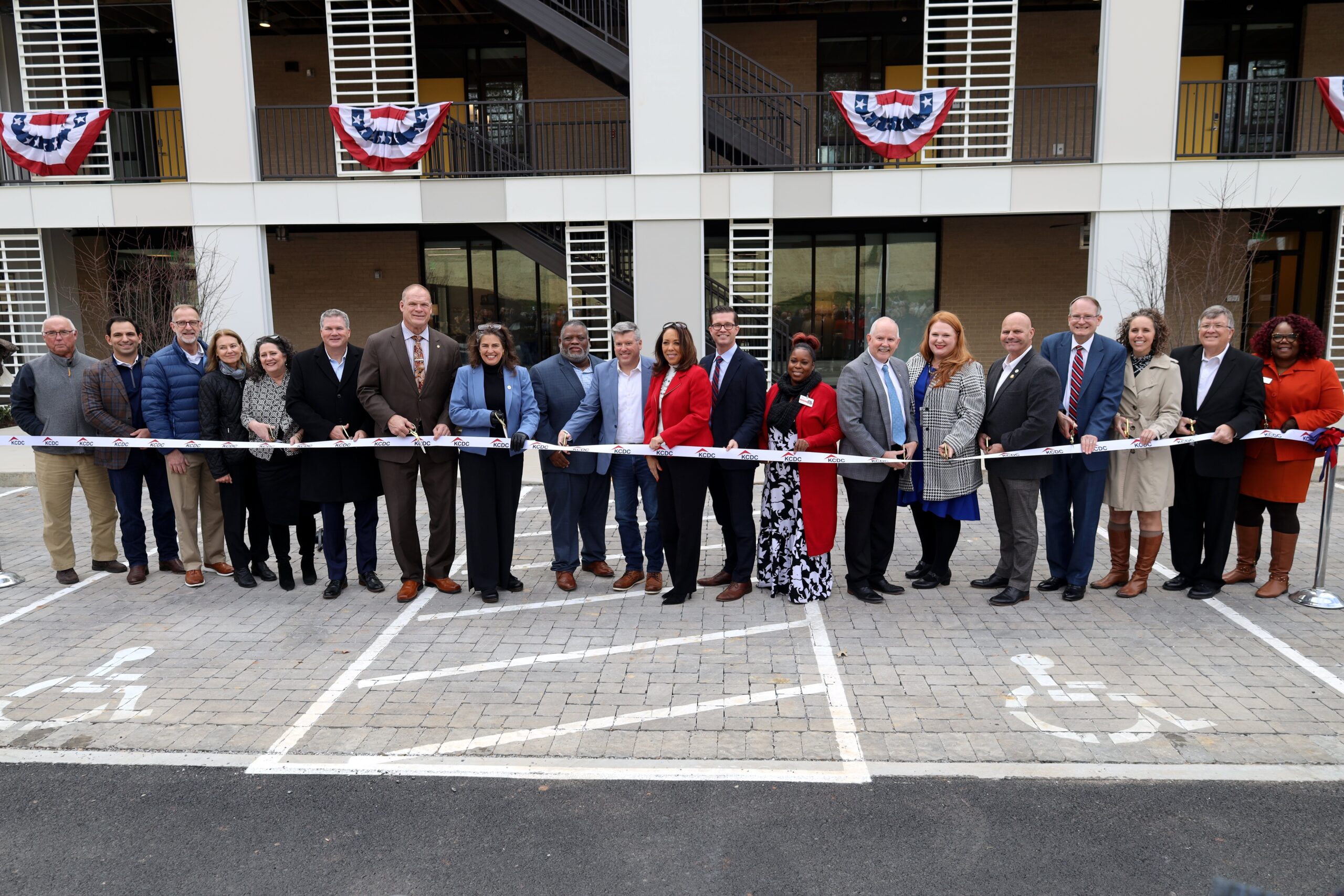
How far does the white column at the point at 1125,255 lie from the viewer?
13812mm

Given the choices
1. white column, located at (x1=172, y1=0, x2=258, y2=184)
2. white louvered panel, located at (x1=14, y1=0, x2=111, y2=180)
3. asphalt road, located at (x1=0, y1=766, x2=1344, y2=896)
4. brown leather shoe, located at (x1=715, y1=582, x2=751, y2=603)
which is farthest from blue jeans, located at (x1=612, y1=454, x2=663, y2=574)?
white louvered panel, located at (x1=14, y1=0, x2=111, y2=180)

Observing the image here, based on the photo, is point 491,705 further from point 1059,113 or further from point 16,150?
point 1059,113

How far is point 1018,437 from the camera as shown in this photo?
6.36 meters

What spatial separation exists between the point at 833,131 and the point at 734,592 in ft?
42.2

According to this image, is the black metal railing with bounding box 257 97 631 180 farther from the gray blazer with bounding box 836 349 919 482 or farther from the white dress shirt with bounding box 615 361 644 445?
the gray blazer with bounding box 836 349 919 482

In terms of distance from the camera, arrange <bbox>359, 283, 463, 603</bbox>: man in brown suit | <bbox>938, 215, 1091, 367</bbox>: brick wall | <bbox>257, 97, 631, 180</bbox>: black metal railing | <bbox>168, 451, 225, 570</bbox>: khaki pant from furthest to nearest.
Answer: <bbox>938, 215, 1091, 367</bbox>: brick wall
<bbox>257, 97, 631, 180</bbox>: black metal railing
<bbox>168, 451, 225, 570</bbox>: khaki pant
<bbox>359, 283, 463, 603</bbox>: man in brown suit

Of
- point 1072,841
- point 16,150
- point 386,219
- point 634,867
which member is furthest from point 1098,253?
point 16,150

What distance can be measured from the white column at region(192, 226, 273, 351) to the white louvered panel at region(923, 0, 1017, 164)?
10611 mm

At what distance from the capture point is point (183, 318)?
22.7ft

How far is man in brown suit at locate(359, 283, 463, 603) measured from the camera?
6633 mm

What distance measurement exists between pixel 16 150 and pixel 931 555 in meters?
15.1

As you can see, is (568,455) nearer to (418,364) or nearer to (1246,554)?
(418,364)

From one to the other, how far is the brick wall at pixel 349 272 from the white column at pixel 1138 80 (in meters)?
12.8

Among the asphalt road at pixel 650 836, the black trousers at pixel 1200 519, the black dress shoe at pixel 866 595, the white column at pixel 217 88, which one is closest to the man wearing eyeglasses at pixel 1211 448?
the black trousers at pixel 1200 519
